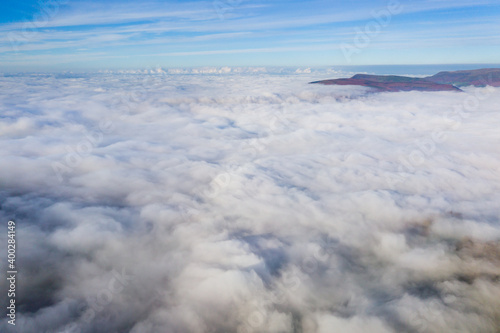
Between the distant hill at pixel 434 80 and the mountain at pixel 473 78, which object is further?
the distant hill at pixel 434 80

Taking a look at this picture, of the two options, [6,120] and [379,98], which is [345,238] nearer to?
[6,120]

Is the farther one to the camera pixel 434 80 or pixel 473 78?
pixel 434 80

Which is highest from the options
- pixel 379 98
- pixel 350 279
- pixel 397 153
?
pixel 379 98

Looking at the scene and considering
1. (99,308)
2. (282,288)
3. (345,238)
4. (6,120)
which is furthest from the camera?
(6,120)

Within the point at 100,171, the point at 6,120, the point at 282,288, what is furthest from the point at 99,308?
the point at 6,120

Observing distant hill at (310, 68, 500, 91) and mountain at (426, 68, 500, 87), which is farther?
distant hill at (310, 68, 500, 91)

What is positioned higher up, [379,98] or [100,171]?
[379,98]

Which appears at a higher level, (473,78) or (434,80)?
(473,78)

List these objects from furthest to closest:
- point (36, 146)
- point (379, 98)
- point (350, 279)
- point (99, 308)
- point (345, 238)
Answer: point (379, 98) < point (36, 146) < point (345, 238) < point (350, 279) < point (99, 308)
